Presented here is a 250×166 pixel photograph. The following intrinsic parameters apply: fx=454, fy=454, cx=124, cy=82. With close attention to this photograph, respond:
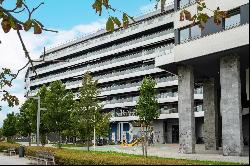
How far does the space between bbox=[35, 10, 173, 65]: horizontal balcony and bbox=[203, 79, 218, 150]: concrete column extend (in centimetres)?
3012

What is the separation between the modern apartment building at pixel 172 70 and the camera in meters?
29.1

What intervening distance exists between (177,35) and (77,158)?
50.0 ft

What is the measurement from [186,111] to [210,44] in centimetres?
569

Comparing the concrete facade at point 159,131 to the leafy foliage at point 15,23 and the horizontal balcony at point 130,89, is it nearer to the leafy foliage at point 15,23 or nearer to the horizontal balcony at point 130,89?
the horizontal balcony at point 130,89

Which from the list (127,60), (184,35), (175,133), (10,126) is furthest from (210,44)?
(10,126)

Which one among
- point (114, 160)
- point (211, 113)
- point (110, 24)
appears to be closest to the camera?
point (110, 24)

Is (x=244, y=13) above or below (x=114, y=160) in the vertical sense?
above

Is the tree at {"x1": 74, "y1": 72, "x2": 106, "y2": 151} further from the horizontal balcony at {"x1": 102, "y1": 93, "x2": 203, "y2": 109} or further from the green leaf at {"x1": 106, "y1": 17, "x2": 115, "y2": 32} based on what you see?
the green leaf at {"x1": 106, "y1": 17, "x2": 115, "y2": 32}

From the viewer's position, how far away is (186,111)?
33.1m

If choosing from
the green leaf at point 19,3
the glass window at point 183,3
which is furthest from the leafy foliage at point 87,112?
the green leaf at point 19,3

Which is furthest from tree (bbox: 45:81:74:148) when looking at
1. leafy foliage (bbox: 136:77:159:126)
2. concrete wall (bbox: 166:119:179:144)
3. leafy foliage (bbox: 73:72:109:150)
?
concrete wall (bbox: 166:119:179:144)

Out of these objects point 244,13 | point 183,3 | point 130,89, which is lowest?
point 130,89

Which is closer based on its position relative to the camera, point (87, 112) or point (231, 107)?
point (231, 107)

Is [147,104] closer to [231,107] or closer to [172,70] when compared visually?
[172,70]
